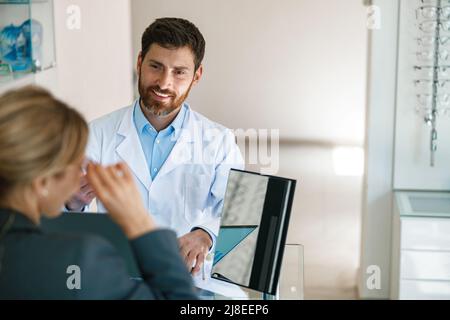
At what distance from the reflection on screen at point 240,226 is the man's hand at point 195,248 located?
0.13m

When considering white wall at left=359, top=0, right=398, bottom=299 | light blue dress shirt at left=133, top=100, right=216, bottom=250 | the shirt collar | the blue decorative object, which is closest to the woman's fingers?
light blue dress shirt at left=133, top=100, right=216, bottom=250

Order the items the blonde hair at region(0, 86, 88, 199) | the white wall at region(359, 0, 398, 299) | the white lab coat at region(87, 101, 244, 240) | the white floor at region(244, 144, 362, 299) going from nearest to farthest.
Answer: the blonde hair at region(0, 86, 88, 199) < the white lab coat at region(87, 101, 244, 240) < the white wall at region(359, 0, 398, 299) < the white floor at region(244, 144, 362, 299)

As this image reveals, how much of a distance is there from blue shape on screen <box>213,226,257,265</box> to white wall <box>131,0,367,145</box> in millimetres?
2123

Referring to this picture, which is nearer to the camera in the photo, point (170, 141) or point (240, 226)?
point (240, 226)

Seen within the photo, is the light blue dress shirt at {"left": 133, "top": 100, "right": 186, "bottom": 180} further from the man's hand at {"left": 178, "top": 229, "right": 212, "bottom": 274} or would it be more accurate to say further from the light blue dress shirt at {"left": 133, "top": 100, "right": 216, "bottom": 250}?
the man's hand at {"left": 178, "top": 229, "right": 212, "bottom": 274}

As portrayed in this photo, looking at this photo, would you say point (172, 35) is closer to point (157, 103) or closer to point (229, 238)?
point (157, 103)

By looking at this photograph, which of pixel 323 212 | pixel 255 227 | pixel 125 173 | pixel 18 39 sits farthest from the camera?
pixel 323 212

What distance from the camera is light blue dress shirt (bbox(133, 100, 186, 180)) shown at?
2.25 m

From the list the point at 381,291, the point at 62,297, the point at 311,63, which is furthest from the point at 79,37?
the point at 62,297

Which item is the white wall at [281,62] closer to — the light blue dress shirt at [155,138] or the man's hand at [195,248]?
the light blue dress shirt at [155,138]

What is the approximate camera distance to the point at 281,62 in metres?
3.89

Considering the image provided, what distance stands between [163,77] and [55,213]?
1264 millimetres

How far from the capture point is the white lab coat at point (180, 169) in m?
2.18

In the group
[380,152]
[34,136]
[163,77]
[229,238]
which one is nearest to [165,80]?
[163,77]
